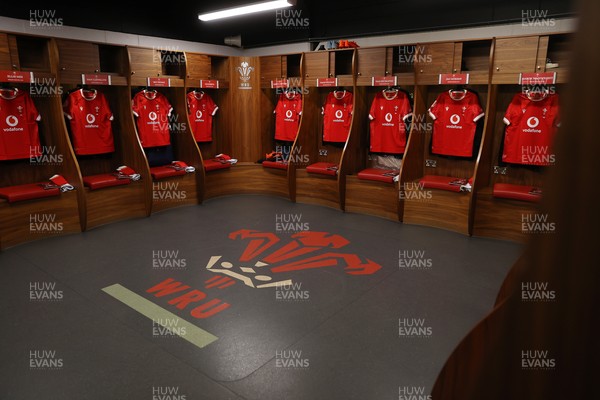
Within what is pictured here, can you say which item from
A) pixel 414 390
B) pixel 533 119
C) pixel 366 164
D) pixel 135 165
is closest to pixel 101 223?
pixel 135 165

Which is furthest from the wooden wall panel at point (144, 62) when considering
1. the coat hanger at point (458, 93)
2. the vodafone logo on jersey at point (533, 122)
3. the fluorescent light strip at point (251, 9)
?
the vodafone logo on jersey at point (533, 122)

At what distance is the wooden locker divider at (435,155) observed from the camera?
16.0 feet

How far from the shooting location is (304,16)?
674 centimetres

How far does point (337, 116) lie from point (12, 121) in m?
4.06

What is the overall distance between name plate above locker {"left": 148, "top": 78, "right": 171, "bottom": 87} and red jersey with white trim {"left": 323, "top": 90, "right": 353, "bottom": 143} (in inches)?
89.5

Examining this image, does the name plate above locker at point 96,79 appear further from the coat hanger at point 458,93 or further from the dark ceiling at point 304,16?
the coat hanger at point 458,93

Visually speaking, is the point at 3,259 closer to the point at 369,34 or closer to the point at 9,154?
the point at 9,154

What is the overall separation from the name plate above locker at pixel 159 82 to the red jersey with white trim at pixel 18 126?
1.42m

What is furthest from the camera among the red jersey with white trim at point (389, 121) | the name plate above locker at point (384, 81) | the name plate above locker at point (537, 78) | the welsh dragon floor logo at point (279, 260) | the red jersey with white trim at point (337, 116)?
the red jersey with white trim at point (337, 116)

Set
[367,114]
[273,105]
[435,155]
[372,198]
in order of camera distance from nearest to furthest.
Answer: [435,155] < [372,198] < [367,114] < [273,105]

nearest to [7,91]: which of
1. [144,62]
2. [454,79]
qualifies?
[144,62]

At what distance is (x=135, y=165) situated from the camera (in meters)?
5.63

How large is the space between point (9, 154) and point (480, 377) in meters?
5.42

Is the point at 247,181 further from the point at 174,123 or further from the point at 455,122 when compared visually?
the point at 455,122
